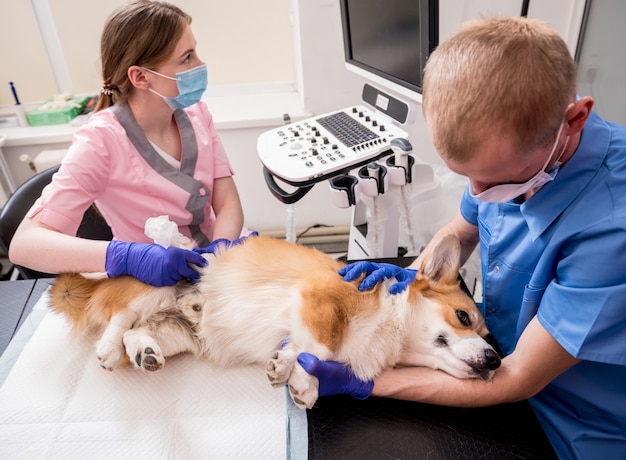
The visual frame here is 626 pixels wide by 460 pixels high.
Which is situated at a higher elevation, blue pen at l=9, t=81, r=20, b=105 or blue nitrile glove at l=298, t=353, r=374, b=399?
blue pen at l=9, t=81, r=20, b=105

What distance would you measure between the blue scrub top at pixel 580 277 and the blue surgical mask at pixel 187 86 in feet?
3.65

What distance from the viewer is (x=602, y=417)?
102cm

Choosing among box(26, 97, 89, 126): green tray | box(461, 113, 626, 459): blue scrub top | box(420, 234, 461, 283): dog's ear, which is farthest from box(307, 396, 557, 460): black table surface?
box(26, 97, 89, 126): green tray

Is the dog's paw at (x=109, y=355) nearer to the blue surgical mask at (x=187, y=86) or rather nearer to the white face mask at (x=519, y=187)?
the blue surgical mask at (x=187, y=86)

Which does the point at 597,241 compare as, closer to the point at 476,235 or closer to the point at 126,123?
the point at 476,235

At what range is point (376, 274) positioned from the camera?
1.25m

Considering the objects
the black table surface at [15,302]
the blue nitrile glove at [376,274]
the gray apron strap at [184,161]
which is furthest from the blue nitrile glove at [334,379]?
the black table surface at [15,302]

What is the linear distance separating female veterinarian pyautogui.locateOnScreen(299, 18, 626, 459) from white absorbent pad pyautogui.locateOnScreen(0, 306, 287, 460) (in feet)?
0.75

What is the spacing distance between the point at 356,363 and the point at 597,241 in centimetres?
63

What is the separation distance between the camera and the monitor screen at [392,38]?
1.40 metres

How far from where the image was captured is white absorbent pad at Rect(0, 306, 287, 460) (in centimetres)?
103

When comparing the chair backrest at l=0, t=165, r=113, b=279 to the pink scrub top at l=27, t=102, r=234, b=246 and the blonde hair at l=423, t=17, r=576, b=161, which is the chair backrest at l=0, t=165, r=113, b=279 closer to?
the pink scrub top at l=27, t=102, r=234, b=246

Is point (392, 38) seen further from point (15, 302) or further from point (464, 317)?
point (15, 302)

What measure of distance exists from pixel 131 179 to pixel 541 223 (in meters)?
1.31
